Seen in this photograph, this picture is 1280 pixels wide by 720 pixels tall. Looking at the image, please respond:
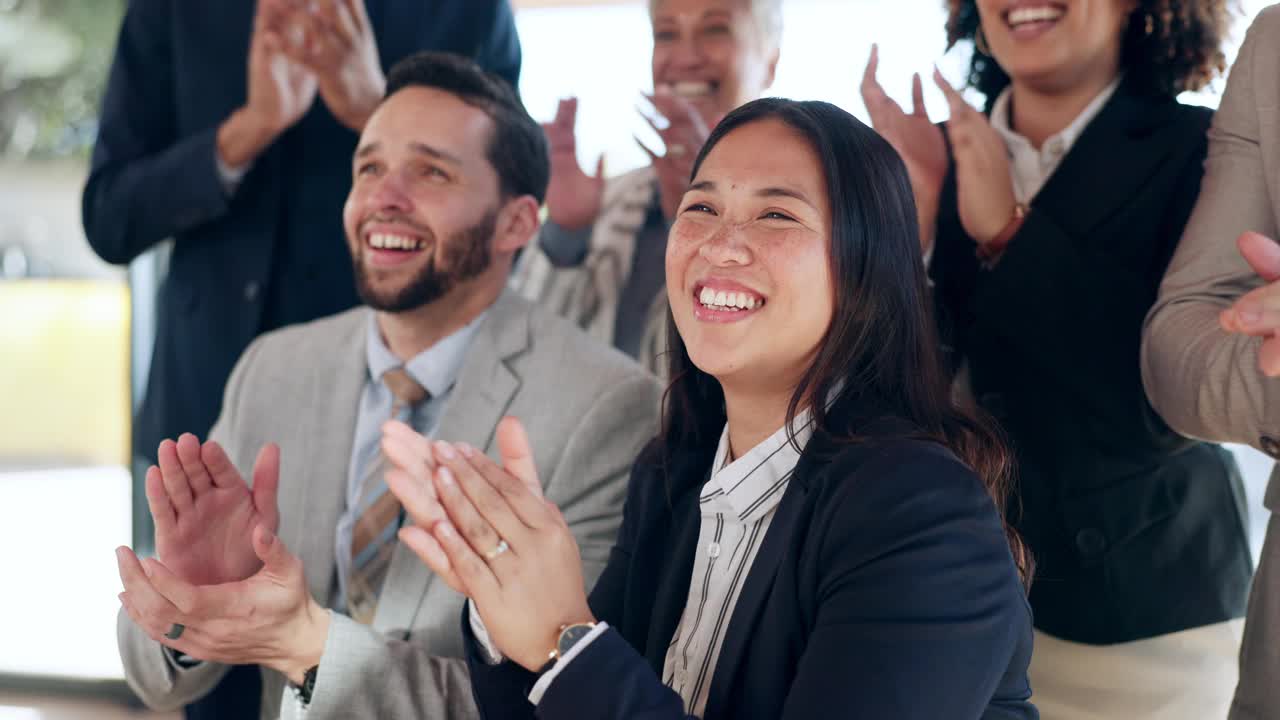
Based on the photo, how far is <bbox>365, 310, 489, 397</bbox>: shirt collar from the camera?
76.9 inches

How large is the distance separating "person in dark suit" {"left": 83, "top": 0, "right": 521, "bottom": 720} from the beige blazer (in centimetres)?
35

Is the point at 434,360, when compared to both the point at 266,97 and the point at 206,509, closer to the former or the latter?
the point at 206,509

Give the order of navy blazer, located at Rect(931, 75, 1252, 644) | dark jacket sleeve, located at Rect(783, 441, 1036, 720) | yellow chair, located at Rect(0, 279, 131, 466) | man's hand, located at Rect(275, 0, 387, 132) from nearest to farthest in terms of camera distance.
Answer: dark jacket sleeve, located at Rect(783, 441, 1036, 720) < navy blazer, located at Rect(931, 75, 1252, 644) < man's hand, located at Rect(275, 0, 387, 132) < yellow chair, located at Rect(0, 279, 131, 466)

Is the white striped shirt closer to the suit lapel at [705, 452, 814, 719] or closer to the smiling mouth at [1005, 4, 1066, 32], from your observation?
the suit lapel at [705, 452, 814, 719]

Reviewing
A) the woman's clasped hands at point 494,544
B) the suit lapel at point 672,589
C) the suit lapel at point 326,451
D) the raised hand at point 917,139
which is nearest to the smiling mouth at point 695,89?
the raised hand at point 917,139

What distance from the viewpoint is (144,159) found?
2514 millimetres

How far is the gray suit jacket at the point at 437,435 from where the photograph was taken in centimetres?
161

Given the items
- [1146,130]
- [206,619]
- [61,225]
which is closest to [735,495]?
[206,619]

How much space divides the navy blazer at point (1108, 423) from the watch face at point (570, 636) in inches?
30.1

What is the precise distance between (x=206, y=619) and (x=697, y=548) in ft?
1.89

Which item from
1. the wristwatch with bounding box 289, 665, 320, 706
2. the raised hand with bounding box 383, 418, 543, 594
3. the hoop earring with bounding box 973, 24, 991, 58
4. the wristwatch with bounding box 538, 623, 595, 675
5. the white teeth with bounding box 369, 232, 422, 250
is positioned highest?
the hoop earring with bounding box 973, 24, 991, 58

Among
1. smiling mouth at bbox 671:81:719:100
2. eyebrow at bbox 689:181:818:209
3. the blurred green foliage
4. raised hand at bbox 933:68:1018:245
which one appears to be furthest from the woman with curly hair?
the blurred green foliage

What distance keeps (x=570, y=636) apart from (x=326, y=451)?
0.96m

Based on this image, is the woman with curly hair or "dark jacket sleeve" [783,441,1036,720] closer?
"dark jacket sleeve" [783,441,1036,720]
